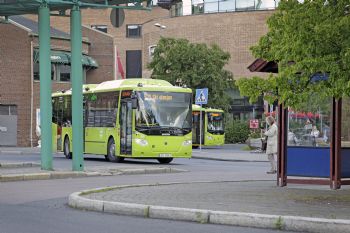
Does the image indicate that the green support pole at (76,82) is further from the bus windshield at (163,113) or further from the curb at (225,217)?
the curb at (225,217)

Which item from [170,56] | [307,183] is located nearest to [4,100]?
[170,56]

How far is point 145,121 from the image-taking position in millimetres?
25484

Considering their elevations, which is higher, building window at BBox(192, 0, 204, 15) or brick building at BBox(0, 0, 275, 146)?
building window at BBox(192, 0, 204, 15)

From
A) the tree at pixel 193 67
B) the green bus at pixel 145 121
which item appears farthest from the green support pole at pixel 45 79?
the tree at pixel 193 67

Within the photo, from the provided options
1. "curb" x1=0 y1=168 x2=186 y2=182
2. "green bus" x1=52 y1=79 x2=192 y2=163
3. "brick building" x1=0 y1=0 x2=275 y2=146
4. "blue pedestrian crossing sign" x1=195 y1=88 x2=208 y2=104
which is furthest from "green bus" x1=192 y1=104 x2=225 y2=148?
"curb" x1=0 y1=168 x2=186 y2=182

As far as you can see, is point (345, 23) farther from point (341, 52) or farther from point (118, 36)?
point (118, 36)

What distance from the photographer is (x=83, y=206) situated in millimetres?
12312

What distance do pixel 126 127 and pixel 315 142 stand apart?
11580 mm

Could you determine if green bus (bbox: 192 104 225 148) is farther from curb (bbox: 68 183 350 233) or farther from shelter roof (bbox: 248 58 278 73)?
curb (bbox: 68 183 350 233)

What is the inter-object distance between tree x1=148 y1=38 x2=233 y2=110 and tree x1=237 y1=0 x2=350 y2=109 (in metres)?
38.8

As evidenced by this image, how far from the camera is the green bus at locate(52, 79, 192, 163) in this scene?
25469mm

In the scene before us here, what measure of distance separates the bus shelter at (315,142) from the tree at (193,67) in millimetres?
34941

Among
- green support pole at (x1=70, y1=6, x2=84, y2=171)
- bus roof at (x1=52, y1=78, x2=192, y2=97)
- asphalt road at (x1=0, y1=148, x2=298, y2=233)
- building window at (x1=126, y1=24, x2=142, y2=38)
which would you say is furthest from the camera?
building window at (x1=126, y1=24, x2=142, y2=38)

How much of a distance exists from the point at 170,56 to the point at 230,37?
1096 cm
